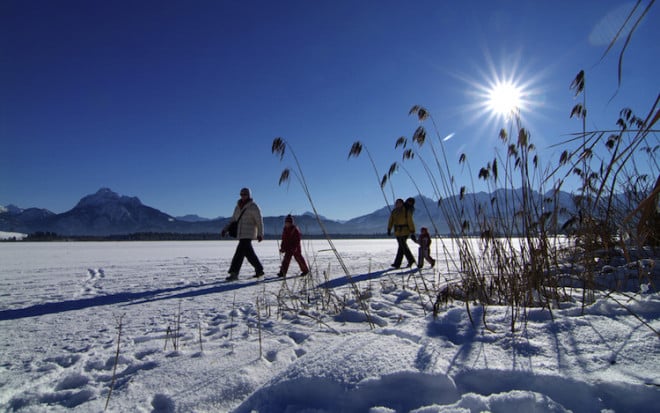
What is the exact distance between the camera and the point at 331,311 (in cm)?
254

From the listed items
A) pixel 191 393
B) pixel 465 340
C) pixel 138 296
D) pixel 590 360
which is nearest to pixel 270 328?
pixel 191 393

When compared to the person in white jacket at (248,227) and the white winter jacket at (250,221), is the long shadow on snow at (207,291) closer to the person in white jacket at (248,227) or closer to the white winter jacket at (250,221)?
the person in white jacket at (248,227)

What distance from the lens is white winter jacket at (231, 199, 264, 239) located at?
203 inches

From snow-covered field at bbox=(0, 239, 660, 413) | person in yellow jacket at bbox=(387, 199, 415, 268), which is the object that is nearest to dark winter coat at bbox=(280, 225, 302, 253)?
person in yellow jacket at bbox=(387, 199, 415, 268)

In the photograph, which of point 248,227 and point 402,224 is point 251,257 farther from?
point 402,224

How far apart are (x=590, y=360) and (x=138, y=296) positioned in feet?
13.1

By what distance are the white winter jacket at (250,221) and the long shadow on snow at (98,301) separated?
1086mm

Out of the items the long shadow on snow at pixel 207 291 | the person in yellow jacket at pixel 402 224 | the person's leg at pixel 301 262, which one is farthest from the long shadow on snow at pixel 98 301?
the person in yellow jacket at pixel 402 224

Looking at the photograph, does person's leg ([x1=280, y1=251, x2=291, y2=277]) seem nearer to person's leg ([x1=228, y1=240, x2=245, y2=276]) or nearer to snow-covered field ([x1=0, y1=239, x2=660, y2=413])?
person's leg ([x1=228, y1=240, x2=245, y2=276])

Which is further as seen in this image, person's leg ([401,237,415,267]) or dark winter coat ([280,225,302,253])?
person's leg ([401,237,415,267])

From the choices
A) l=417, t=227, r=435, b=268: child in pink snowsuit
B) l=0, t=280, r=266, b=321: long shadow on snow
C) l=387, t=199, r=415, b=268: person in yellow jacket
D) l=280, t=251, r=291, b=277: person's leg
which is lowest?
l=0, t=280, r=266, b=321: long shadow on snow

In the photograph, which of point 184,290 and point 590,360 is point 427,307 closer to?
point 590,360

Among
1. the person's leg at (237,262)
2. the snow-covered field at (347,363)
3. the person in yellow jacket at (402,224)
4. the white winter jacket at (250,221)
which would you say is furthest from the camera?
the person in yellow jacket at (402,224)

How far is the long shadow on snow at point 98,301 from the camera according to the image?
2.75 meters
